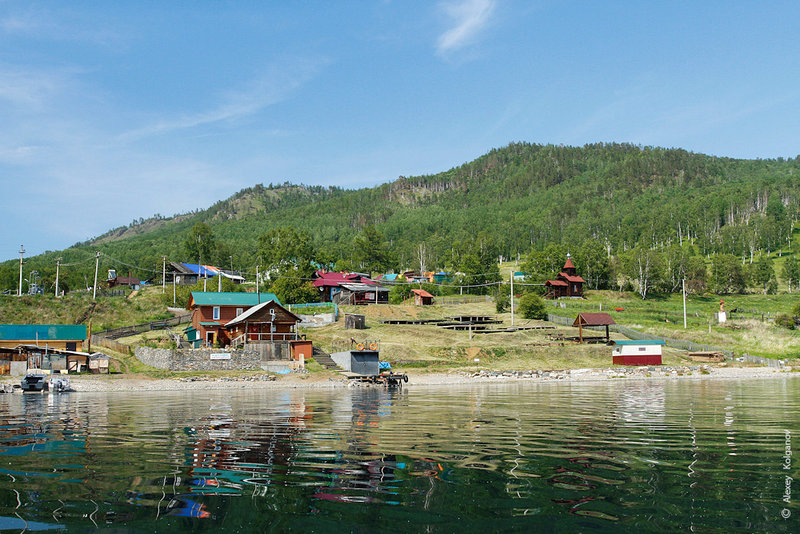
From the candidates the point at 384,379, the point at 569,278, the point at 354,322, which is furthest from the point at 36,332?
the point at 569,278

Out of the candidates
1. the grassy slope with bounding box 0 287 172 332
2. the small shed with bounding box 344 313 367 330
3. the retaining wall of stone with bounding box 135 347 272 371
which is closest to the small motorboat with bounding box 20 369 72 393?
the retaining wall of stone with bounding box 135 347 272 371

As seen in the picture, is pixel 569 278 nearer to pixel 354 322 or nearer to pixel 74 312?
pixel 354 322

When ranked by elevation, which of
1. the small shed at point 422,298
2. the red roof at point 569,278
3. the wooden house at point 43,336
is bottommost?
the wooden house at point 43,336

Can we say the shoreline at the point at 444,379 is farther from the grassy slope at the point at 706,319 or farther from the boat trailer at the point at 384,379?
the grassy slope at the point at 706,319

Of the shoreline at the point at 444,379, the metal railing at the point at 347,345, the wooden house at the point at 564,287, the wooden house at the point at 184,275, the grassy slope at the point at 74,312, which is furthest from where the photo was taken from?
the wooden house at the point at 184,275

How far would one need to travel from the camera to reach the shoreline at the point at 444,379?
44.3 m


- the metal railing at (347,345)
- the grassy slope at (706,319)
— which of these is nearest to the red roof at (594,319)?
the grassy slope at (706,319)

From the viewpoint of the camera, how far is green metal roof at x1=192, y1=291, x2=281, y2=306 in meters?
65.3

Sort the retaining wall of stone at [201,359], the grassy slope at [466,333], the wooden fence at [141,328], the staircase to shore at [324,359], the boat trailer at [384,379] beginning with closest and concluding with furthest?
the boat trailer at [384,379] < the retaining wall of stone at [201,359] < the staircase to shore at [324,359] < the grassy slope at [466,333] < the wooden fence at [141,328]

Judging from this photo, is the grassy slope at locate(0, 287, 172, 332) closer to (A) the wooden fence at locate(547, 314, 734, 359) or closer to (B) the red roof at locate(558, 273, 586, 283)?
(A) the wooden fence at locate(547, 314, 734, 359)

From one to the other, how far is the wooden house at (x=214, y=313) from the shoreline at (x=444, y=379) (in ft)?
55.9

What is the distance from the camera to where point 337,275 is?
107812 millimetres

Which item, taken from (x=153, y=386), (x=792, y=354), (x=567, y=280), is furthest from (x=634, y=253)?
(x=153, y=386)

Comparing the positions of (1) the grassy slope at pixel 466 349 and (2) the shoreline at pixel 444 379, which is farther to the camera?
(1) the grassy slope at pixel 466 349
